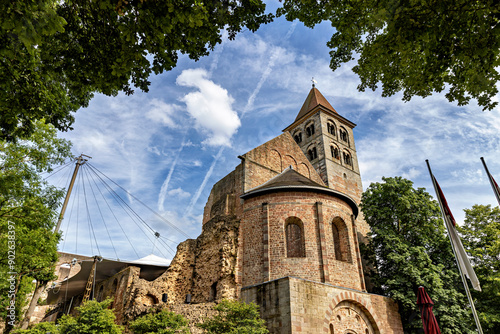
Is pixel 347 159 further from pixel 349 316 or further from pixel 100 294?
pixel 100 294

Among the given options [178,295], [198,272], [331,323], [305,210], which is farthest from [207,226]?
[331,323]

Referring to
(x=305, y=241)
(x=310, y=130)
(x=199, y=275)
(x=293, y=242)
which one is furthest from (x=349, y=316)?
(x=310, y=130)

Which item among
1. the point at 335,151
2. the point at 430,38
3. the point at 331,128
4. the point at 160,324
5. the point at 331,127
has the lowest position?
the point at 160,324

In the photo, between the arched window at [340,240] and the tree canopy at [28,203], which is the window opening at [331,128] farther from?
the tree canopy at [28,203]

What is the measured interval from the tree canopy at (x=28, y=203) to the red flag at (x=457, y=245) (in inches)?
606

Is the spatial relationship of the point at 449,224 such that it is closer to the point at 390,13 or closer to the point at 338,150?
the point at 390,13

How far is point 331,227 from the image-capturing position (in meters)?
17.0

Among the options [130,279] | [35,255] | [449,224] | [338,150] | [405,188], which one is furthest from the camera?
[338,150]

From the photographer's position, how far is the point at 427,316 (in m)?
14.2

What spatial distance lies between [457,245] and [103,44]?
12.2 meters

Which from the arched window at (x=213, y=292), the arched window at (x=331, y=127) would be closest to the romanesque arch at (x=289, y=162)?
the arched window at (x=213, y=292)

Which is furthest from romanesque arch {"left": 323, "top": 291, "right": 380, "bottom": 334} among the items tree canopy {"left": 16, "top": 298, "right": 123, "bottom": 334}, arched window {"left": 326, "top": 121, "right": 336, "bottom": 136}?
arched window {"left": 326, "top": 121, "right": 336, "bottom": 136}

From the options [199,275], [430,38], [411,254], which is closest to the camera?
[430,38]

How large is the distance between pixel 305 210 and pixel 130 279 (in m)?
11.9
